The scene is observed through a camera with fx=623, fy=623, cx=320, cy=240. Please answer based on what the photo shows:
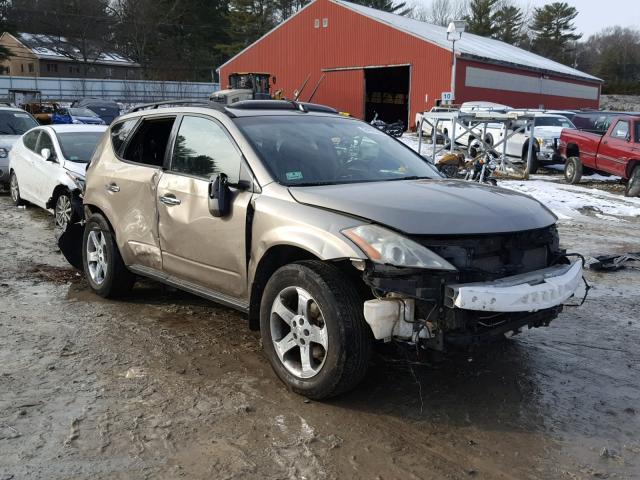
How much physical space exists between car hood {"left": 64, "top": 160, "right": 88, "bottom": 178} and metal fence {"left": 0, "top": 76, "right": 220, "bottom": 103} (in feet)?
123

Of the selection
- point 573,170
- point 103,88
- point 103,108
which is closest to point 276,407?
point 573,170

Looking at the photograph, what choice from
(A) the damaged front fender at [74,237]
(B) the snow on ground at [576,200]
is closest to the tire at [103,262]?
(A) the damaged front fender at [74,237]

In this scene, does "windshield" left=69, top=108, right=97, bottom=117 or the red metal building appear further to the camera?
the red metal building

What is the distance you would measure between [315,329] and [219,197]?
3.84 ft

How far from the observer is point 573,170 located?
623 inches

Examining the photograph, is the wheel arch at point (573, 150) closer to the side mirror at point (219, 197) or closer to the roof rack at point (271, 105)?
the roof rack at point (271, 105)

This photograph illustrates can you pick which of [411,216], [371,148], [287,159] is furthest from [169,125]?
[411,216]

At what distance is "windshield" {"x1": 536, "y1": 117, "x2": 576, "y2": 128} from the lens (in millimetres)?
20031

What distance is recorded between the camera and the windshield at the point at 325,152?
14.0 ft

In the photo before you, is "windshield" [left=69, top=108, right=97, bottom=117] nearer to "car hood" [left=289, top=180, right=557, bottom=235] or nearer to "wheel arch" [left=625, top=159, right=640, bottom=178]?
"wheel arch" [left=625, top=159, right=640, bottom=178]

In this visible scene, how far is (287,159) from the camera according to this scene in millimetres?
4328

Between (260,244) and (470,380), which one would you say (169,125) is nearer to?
(260,244)

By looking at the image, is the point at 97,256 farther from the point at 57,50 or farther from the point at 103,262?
the point at 57,50

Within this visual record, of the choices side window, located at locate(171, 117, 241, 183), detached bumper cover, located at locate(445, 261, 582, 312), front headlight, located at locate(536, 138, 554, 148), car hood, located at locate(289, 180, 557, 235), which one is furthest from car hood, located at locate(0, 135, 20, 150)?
front headlight, located at locate(536, 138, 554, 148)
